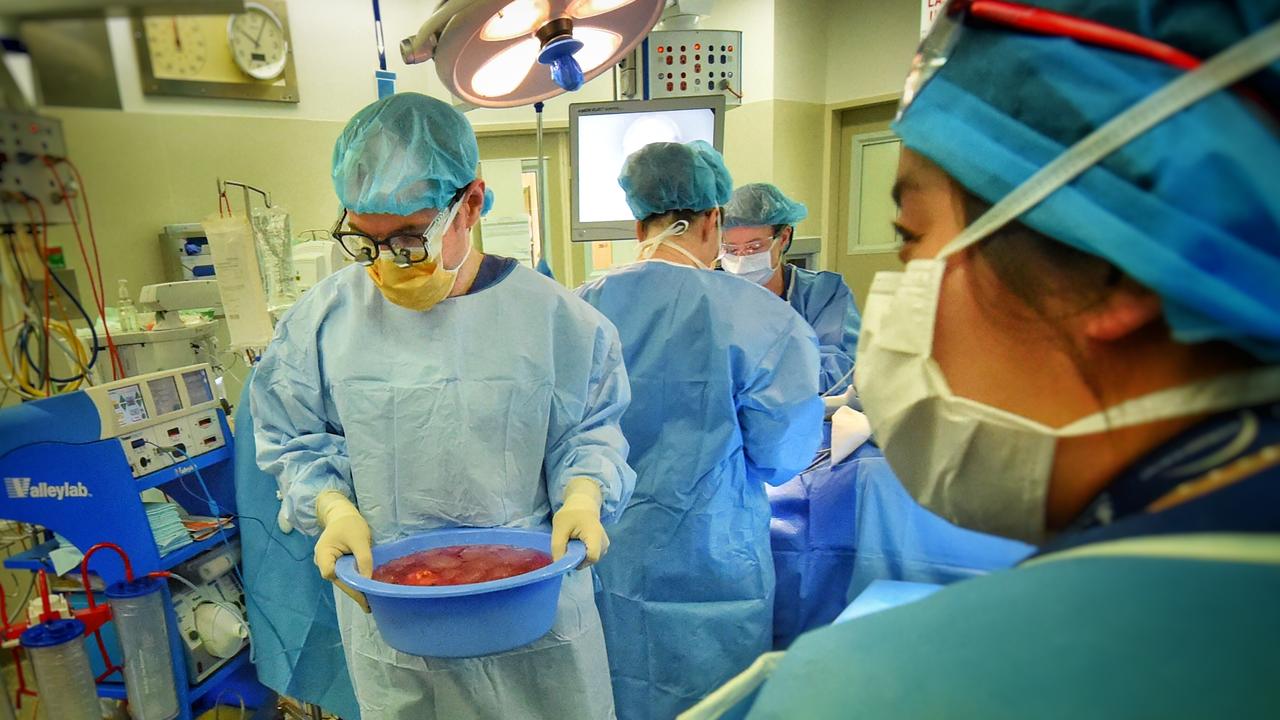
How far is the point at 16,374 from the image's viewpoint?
50 cm

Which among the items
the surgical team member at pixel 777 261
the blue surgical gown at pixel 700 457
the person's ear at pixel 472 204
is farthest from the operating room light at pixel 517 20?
the surgical team member at pixel 777 261

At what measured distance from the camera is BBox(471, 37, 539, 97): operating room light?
1.40 meters

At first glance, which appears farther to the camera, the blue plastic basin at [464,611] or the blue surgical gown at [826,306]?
the blue surgical gown at [826,306]

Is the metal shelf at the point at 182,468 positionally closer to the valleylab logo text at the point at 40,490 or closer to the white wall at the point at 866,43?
the valleylab logo text at the point at 40,490

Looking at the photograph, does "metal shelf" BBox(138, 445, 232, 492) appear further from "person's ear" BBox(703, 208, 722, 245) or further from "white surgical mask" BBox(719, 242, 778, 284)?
"white surgical mask" BBox(719, 242, 778, 284)

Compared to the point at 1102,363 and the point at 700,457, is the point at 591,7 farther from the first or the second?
the point at 1102,363

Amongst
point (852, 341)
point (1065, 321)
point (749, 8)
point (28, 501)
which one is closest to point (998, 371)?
point (1065, 321)

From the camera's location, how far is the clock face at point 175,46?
0.52 metres

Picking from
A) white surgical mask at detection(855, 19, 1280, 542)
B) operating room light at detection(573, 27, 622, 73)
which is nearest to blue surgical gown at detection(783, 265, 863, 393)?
operating room light at detection(573, 27, 622, 73)

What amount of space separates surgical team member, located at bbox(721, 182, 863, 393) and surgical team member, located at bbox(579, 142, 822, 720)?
2.15 feet

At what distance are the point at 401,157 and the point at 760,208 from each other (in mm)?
1542

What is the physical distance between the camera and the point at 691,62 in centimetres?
227

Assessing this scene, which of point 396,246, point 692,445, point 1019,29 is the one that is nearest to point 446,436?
point 396,246

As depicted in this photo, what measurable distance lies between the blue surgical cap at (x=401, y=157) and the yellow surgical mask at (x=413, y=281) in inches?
3.6
